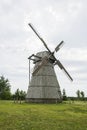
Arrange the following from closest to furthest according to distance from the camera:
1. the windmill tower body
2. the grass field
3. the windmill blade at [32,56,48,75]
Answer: the grass field
the windmill blade at [32,56,48,75]
the windmill tower body

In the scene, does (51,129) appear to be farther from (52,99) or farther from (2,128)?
(52,99)

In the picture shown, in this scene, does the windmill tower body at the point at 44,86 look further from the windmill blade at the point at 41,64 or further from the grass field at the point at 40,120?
the grass field at the point at 40,120

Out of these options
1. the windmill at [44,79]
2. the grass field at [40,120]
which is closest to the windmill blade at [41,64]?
the windmill at [44,79]

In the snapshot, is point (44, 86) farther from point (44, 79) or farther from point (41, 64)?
point (41, 64)

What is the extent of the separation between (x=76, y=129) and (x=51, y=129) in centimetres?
182

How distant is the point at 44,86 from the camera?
188ft

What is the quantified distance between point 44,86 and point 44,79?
1383mm

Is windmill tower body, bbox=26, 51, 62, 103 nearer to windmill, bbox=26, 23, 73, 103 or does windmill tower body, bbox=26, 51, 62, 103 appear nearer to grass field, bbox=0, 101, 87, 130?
windmill, bbox=26, 23, 73, 103

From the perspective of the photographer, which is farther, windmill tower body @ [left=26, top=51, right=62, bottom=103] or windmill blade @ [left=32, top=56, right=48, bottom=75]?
windmill tower body @ [left=26, top=51, right=62, bottom=103]

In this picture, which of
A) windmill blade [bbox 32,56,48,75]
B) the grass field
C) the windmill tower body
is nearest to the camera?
the grass field

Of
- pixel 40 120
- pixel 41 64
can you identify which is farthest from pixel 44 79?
pixel 40 120

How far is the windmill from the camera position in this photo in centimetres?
5694

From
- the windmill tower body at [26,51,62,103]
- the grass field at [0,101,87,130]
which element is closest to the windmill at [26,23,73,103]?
the windmill tower body at [26,51,62,103]

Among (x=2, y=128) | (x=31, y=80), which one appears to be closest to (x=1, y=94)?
(x=31, y=80)
